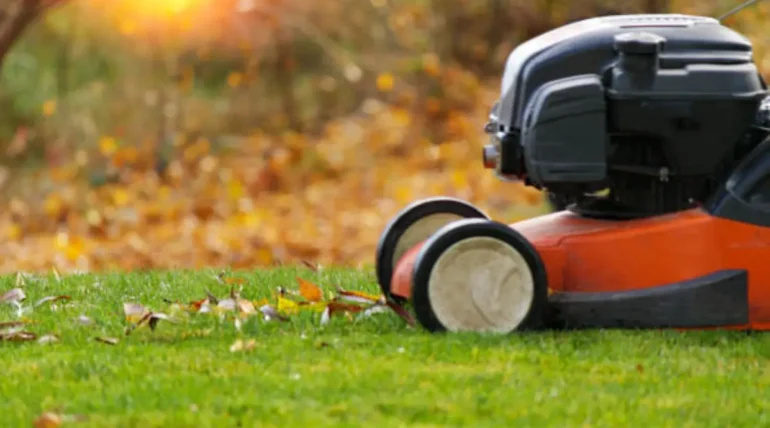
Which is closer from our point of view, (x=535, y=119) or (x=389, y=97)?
(x=535, y=119)

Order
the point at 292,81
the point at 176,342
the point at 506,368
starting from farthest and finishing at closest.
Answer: the point at 292,81 → the point at 176,342 → the point at 506,368

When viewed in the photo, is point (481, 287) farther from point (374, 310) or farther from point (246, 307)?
point (246, 307)

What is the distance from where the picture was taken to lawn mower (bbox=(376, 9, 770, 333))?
4.29 meters

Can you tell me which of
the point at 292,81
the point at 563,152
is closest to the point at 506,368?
the point at 563,152

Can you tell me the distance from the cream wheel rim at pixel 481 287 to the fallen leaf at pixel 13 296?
1.67m

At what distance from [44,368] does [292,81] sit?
7859 mm

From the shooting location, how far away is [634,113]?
4316mm

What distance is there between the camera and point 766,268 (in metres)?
4.39

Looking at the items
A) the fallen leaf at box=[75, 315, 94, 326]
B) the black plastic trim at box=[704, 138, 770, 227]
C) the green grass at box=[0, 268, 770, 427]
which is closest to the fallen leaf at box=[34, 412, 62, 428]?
the green grass at box=[0, 268, 770, 427]

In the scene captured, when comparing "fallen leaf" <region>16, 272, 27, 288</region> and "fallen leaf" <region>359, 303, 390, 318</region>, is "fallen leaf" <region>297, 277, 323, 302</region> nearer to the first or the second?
"fallen leaf" <region>359, 303, 390, 318</region>

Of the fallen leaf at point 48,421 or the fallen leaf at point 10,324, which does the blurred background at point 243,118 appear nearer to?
the fallen leaf at point 10,324

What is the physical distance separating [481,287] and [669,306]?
23.4 inches

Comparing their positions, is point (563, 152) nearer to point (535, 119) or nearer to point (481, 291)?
point (535, 119)

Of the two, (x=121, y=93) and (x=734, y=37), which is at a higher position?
(x=734, y=37)
